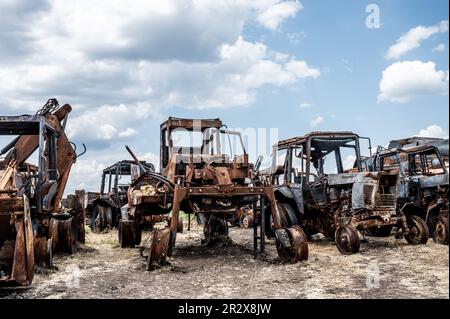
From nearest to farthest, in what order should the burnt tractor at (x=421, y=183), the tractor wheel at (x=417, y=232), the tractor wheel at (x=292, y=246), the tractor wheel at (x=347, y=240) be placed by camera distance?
the tractor wheel at (x=292, y=246) < the tractor wheel at (x=347, y=240) < the tractor wheel at (x=417, y=232) < the burnt tractor at (x=421, y=183)

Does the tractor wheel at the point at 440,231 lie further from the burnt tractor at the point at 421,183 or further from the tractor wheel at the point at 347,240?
the tractor wheel at the point at 347,240

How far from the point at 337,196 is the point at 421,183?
2179 mm

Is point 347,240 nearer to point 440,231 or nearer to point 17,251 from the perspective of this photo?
point 440,231

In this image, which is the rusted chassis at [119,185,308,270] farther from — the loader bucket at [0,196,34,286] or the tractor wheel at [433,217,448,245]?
the tractor wheel at [433,217,448,245]

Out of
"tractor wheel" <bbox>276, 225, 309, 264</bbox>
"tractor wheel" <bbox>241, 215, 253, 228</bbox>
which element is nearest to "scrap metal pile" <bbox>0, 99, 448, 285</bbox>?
"tractor wheel" <bbox>276, 225, 309, 264</bbox>

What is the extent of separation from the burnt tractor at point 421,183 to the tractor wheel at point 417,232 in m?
0.30

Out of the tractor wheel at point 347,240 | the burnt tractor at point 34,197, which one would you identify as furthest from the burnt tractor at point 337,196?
the burnt tractor at point 34,197

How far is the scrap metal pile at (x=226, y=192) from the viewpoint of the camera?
7.73m

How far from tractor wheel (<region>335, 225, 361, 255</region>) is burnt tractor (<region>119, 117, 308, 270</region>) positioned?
4.37 ft
